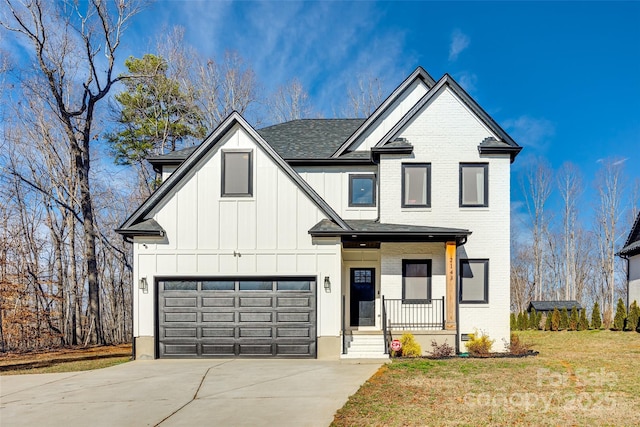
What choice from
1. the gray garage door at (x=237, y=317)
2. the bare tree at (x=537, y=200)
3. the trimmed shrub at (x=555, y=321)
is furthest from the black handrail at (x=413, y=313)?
the bare tree at (x=537, y=200)

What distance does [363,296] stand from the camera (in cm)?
1387

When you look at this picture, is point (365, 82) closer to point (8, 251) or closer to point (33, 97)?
point (33, 97)

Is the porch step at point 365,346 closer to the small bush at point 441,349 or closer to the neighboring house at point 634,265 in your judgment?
the small bush at point 441,349

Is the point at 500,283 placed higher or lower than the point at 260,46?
lower

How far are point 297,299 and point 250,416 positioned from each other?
567 cm

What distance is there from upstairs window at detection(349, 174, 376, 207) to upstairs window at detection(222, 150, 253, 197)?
148 inches

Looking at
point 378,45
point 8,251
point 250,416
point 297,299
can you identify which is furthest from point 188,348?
point 378,45

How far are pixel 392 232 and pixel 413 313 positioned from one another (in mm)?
2694

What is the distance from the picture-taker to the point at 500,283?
42.4ft

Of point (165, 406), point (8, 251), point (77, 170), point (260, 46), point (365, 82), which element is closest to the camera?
point (165, 406)

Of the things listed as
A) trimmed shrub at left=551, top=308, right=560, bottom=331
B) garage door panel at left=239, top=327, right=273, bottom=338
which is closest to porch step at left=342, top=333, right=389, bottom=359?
garage door panel at left=239, top=327, right=273, bottom=338

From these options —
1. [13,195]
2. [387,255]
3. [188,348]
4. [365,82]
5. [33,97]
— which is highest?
[365,82]

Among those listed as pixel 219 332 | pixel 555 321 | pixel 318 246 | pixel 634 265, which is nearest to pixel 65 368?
pixel 219 332

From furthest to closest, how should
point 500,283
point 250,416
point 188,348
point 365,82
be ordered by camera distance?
point 365,82 < point 500,283 < point 188,348 < point 250,416
